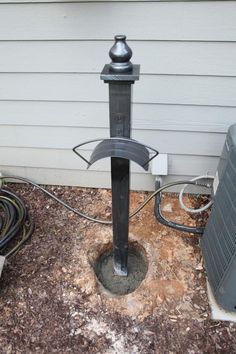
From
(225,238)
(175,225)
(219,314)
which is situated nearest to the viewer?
(225,238)

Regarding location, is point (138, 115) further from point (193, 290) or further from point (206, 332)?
point (206, 332)

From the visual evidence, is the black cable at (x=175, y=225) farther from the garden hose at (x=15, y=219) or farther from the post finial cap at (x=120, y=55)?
the post finial cap at (x=120, y=55)

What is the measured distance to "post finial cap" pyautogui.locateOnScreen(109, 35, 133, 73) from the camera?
3.05 ft

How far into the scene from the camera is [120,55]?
0.93m

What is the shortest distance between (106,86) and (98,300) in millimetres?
1112

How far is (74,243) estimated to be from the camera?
1.76 m

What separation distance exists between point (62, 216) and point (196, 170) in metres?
0.92

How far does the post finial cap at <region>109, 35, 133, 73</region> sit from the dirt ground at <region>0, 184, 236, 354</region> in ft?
3.52

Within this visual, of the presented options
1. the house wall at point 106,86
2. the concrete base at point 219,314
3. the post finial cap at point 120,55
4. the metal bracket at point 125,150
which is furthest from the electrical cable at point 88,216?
the post finial cap at point 120,55

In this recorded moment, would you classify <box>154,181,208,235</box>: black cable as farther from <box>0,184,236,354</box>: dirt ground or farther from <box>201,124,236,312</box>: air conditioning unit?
<box>201,124,236,312</box>: air conditioning unit

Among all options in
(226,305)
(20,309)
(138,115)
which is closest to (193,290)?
(226,305)

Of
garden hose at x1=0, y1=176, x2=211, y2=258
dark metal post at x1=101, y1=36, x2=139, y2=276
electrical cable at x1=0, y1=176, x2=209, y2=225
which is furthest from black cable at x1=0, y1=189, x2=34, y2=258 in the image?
dark metal post at x1=101, y1=36, x2=139, y2=276

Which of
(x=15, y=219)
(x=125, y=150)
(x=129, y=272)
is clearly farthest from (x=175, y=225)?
(x=15, y=219)

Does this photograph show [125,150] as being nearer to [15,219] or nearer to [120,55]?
[120,55]
